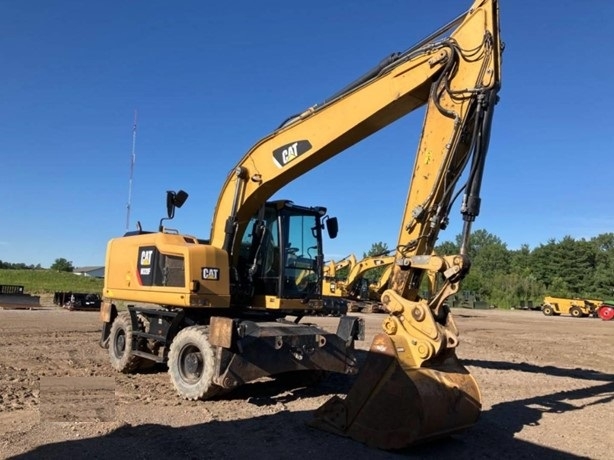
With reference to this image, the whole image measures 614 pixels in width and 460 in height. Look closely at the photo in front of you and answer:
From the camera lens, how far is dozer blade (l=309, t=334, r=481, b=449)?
541 cm

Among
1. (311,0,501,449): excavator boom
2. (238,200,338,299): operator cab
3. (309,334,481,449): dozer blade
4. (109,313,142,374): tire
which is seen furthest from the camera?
(109,313,142,374): tire

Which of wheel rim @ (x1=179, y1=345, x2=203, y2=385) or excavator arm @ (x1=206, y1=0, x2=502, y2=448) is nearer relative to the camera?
excavator arm @ (x1=206, y1=0, x2=502, y2=448)

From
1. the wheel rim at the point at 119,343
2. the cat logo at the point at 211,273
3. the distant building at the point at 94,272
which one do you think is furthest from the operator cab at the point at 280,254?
the distant building at the point at 94,272

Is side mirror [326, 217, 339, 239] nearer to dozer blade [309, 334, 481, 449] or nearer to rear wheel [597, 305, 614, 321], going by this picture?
dozer blade [309, 334, 481, 449]

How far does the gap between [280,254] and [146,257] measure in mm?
2185

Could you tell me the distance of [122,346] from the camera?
32.9 ft

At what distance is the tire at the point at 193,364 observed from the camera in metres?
7.51

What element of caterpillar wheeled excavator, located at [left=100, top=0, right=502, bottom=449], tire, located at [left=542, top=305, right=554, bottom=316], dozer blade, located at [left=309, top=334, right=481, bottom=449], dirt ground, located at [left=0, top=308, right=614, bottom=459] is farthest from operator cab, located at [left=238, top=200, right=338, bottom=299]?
tire, located at [left=542, top=305, right=554, bottom=316]

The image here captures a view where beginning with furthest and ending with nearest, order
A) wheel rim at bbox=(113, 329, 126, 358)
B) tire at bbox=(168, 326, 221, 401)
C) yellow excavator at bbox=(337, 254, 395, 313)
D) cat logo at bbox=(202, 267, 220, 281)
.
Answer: yellow excavator at bbox=(337, 254, 395, 313) < wheel rim at bbox=(113, 329, 126, 358) < cat logo at bbox=(202, 267, 220, 281) < tire at bbox=(168, 326, 221, 401)

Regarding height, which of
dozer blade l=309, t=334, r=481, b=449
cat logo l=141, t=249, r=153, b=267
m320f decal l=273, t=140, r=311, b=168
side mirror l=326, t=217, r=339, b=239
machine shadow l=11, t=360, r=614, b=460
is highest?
m320f decal l=273, t=140, r=311, b=168

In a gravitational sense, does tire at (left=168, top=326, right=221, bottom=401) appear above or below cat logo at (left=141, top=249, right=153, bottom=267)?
below

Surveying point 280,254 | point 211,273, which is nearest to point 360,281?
point 280,254

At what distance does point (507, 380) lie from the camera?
34.6 feet

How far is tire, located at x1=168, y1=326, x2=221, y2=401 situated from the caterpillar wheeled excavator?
0.07ft
